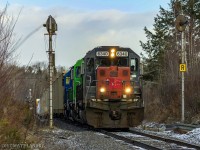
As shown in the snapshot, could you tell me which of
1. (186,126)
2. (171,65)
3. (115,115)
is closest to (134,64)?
(115,115)

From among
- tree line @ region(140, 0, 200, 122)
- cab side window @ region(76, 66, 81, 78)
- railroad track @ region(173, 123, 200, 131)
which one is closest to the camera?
railroad track @ region(173, 123, 200, 131)

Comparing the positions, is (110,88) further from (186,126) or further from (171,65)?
(171,65)

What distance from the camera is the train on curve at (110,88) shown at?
16938 mm

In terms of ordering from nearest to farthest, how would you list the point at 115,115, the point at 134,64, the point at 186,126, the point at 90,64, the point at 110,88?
the point at 186,126 < the point at 115,115 < the point at 110,88 < the point at 90,64 < the point at 134,64

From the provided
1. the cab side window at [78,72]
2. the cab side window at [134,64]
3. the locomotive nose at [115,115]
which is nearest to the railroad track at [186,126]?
the locomotive nose at [115,115]

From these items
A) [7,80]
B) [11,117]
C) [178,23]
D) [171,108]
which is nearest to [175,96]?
[171,108]

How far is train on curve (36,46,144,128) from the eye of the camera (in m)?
16.9

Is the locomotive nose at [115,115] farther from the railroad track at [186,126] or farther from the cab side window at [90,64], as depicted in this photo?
the railroad track at [186,126]

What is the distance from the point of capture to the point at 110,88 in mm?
17281

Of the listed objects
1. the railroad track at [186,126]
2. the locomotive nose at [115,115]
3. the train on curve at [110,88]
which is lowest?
the railroad track at [186,126]

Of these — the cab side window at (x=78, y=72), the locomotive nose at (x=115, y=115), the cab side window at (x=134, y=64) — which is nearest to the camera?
the locomotive nose at (x=115, y=115)

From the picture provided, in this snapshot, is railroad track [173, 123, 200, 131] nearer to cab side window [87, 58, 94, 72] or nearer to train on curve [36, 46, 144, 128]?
train on curve [36, 46, 144, 128]

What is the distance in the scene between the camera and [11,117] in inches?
320

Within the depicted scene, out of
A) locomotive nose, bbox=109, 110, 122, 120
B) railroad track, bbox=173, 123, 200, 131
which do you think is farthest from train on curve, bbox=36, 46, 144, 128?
railroad track, bbox=173, 123, 200, 131
